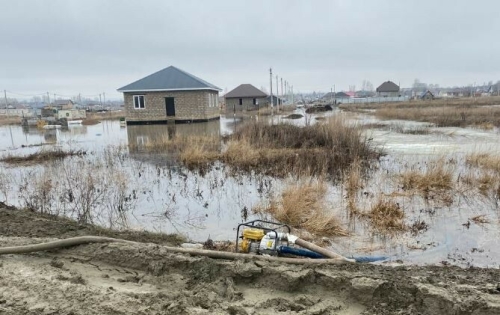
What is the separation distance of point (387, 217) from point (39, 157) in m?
11.6

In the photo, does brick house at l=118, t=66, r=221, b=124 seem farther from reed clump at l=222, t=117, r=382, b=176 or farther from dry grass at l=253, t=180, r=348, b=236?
dry grass at l=253, t=180, r=348, b=236

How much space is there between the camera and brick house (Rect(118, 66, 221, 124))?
27.0 m

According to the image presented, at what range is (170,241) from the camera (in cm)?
516

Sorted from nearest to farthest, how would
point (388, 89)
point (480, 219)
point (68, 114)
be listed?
point (480, 219), point (68, 114), point (388, 89)

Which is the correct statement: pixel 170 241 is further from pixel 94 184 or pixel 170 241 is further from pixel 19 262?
pixel 94 184

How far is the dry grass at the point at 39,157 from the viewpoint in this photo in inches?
478

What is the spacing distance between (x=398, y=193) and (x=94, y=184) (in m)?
6.59

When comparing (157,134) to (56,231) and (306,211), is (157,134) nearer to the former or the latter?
(306,211)

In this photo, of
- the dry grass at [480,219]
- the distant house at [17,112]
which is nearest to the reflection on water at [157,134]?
the dry grass at [480,219]

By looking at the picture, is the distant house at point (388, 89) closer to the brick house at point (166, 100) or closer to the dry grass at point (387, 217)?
the brick house at point (166, 100)

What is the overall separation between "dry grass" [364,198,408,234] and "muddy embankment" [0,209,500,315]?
77.4 inches

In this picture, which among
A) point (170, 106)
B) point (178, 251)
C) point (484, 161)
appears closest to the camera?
point (178, 251)

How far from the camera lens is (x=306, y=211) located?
6.32 meters

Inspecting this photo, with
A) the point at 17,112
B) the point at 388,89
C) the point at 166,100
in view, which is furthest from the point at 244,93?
the point at 388,89
